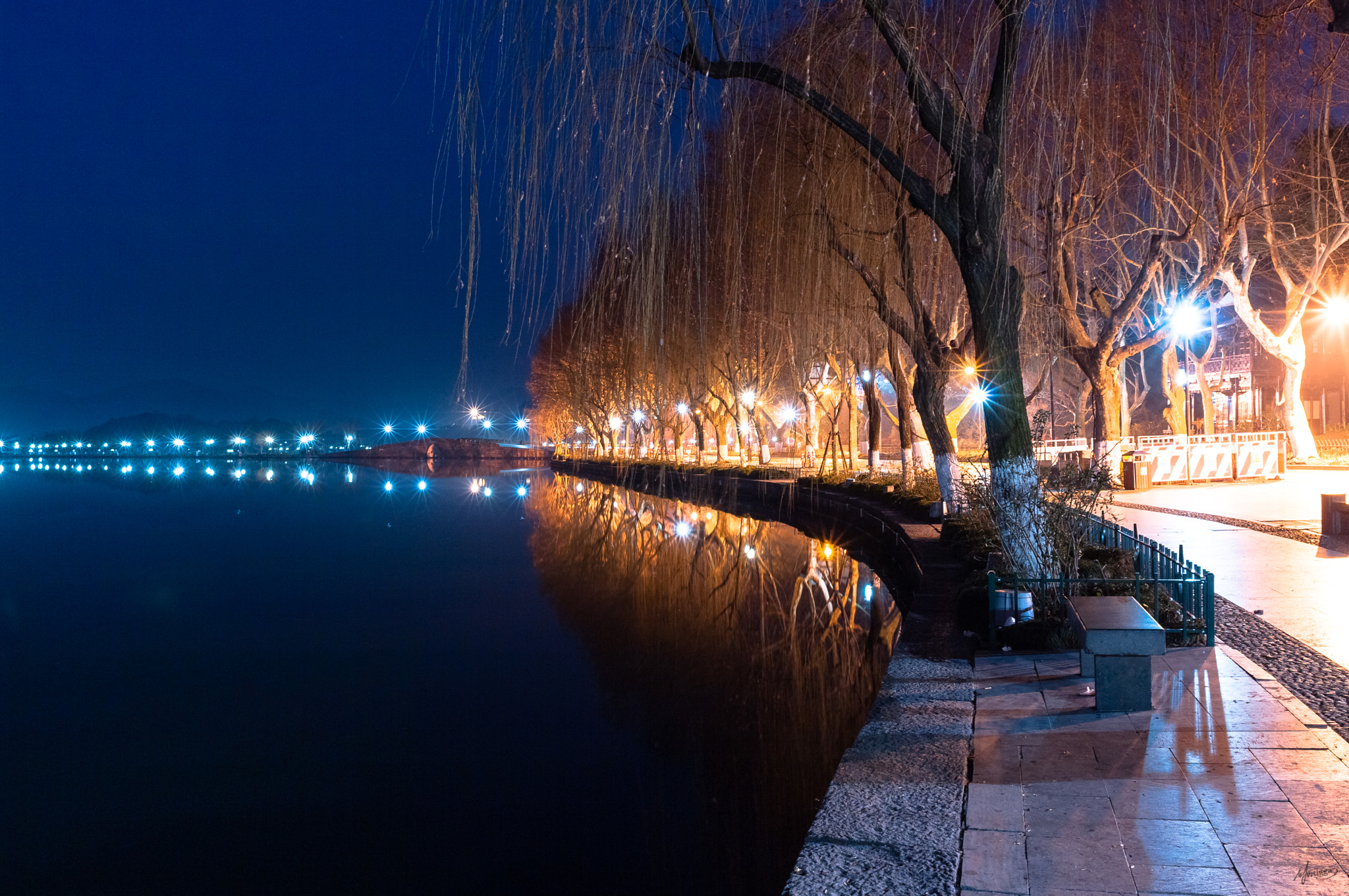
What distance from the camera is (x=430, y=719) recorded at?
8.41 metres

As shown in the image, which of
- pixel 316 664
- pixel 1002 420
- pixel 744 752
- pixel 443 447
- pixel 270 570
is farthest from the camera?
pixel 443 447

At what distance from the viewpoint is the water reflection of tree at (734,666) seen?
19.6 feet

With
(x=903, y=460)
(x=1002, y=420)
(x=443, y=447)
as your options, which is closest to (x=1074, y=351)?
(x=903, y=460)

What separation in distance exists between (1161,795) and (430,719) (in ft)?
20.7

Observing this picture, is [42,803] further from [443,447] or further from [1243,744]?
[443,447]

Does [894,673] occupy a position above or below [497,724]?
above

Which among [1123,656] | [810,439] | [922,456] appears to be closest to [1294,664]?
[1123,656]

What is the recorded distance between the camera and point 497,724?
8.22 metres

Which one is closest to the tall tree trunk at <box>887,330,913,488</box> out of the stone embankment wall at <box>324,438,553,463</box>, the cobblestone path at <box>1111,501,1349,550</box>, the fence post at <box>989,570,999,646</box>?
the cobblestone path at <box>1111,501,1349,550</box>

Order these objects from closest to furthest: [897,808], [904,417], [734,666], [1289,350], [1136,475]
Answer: [897,808] → [734,666] → [904,417] → [1136,475] → [1289,350]

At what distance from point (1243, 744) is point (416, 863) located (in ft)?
15.5

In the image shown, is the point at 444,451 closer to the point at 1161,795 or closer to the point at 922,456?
the point at 922,456

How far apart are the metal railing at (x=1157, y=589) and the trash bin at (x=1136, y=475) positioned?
1631 centimetres

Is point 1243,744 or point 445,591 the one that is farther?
point 445,591
